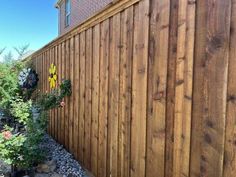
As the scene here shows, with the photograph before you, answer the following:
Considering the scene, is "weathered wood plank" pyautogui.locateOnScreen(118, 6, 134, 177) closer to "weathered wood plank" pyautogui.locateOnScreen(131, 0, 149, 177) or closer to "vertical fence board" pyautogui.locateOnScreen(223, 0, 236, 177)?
"weathered wood plank" pyautogui.locateOnScreen(131, 0, 149, 177)

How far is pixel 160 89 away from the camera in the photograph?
2176mm

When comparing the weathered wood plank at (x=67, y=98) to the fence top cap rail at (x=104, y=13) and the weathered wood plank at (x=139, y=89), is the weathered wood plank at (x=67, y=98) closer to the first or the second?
the fence top cap rail at (x=104, y=13)

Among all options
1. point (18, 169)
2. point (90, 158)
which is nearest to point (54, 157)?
point (18, 169)

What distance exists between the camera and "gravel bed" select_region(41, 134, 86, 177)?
4069mm

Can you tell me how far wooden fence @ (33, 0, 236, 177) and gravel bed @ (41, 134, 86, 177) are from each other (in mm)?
262

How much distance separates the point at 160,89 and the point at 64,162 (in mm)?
2814

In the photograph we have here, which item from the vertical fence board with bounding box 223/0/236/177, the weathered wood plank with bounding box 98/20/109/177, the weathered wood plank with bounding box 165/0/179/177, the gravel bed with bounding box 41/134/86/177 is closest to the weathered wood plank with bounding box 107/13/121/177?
the weathered wood plank with bounding box 98/20/109/177

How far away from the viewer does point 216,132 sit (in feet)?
5.32

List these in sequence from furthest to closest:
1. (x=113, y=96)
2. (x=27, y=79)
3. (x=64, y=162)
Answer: (x=27, y=79), (x=64, y=162), (x=113, y=96)

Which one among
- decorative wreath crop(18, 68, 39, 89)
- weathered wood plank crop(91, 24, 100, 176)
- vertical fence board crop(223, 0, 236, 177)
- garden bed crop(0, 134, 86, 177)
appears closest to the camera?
vertical fence board crop(223, 0, 236, 177)

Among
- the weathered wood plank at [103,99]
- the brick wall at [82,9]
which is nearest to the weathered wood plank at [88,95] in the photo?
the weathered wood plank at [103,99]

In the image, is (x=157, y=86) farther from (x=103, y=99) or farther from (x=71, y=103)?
(x=71, y=103)

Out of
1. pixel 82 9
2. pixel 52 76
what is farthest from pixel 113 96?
pixel 82 9

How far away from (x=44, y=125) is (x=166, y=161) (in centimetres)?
261
